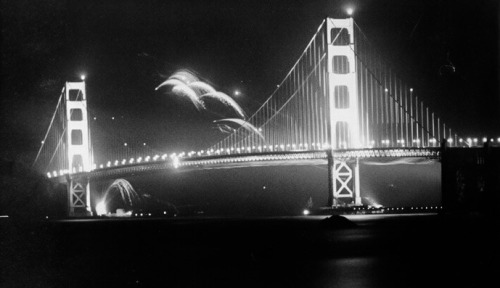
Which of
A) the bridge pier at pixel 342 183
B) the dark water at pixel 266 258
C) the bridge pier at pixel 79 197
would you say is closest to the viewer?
the dark water at pixel 266 258

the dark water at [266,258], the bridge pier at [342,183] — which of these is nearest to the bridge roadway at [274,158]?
the bridge pier at [342,183]

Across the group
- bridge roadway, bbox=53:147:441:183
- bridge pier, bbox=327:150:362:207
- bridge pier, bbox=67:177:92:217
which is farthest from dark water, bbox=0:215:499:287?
bridge pier, bbox=67:177:92:217

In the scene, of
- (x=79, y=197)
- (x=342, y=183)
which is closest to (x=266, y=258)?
(x=342, y=183)

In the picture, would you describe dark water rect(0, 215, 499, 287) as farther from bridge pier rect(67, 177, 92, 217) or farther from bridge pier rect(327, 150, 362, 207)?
bridge pier rect(67, 177, 92, 217)

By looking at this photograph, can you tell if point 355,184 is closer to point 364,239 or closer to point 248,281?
point 364,239

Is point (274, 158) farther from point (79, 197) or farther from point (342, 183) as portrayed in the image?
point (79, 197)

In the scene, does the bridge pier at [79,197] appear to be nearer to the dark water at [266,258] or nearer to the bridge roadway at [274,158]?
the bridge roadway at [274,158]

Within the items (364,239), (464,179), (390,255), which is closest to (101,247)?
(364,239)

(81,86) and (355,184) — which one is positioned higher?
(81,86)
